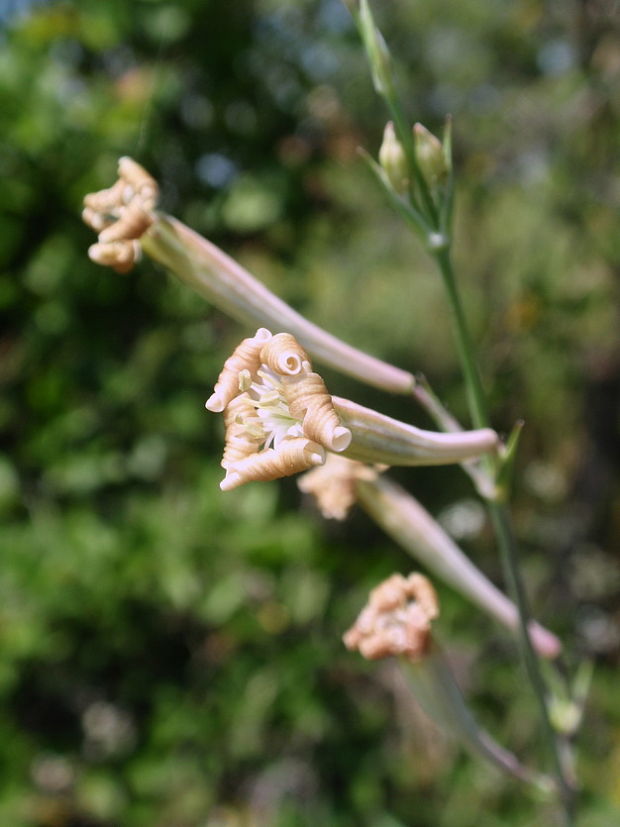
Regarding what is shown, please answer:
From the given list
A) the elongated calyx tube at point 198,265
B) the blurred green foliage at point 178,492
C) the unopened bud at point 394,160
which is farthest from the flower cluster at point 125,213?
the blurred green foliage at point 178,492

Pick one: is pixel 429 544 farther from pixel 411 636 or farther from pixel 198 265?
Result: pixel 198 265

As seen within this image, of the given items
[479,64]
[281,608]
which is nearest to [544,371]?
[479,64]

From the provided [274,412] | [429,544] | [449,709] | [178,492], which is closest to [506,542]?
[429,544]

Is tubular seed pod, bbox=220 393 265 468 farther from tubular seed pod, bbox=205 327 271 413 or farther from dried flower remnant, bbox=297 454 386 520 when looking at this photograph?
dried flower remnant, bbox=297 454 386 520

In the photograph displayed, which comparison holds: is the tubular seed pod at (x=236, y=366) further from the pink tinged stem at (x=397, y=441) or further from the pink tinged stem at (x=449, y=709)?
the pink tinged stem at (x=449, y=709)

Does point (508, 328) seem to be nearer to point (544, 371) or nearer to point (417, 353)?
point (544, 371)
